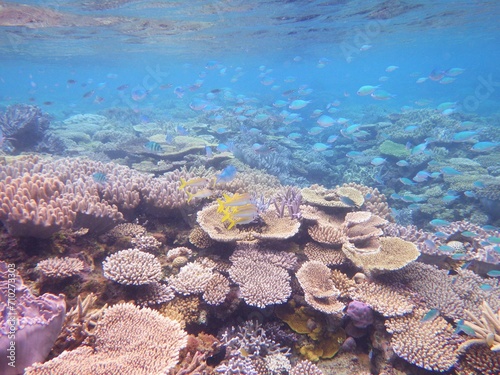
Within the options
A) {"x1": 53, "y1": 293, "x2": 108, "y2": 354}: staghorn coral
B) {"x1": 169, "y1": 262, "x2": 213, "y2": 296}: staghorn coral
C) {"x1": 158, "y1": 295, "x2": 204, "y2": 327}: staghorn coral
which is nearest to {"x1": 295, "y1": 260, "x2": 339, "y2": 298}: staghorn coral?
{"x1": 169, "y1": 262, "x2": 213, "y2": 296}: staghorn coral

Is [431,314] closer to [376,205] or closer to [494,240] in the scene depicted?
[376,205]

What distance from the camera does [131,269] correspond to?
3768 mm

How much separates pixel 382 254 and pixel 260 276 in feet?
6.69

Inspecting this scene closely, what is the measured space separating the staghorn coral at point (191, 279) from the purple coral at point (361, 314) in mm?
1969

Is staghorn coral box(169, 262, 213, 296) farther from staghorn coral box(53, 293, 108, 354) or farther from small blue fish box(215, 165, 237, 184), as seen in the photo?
small blue fish box(215, 165, 237, 184)

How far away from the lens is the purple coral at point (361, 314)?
151 inches

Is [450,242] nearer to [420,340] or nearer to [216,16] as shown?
[420,340]

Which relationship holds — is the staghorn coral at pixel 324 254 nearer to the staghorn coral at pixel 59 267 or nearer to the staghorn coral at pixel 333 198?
the staghorn coral at pixel 333 198

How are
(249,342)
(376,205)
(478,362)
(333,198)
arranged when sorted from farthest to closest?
(376,205) < (333,198) < (249,342) < (478,362)

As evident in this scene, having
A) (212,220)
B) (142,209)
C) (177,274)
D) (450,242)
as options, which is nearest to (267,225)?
(212,220)


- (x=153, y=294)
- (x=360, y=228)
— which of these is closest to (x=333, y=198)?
(x=360, y=228)

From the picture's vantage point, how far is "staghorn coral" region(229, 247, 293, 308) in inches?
150

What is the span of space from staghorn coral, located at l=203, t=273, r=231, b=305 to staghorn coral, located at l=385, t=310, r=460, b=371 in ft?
6.99

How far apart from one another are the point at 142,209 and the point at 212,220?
1.44 metres
